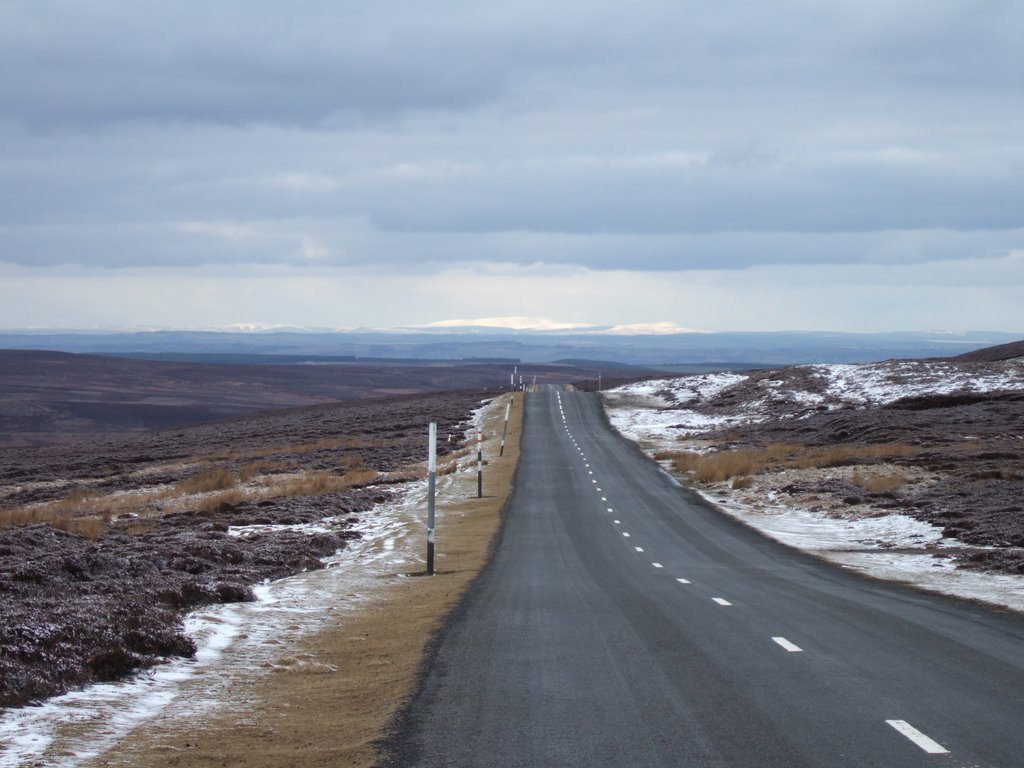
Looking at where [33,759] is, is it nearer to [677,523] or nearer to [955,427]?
[677,523]

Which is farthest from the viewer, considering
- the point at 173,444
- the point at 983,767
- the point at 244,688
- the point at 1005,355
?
the point at 1005,355

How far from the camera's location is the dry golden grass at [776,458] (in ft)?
142

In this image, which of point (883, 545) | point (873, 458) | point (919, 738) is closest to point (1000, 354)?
point (873, 458)

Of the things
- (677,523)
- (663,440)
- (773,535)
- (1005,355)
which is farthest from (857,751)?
(1005,355)

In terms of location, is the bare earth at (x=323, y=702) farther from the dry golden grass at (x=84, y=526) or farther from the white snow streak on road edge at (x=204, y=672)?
the dry golden grass at (x=84, y=526)

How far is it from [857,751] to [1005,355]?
3635 inches

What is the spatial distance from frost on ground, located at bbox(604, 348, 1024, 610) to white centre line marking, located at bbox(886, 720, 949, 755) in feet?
26.7

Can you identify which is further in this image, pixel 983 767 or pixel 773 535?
pixel 773 535

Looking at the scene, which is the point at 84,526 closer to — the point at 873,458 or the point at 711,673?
the point at 711,673

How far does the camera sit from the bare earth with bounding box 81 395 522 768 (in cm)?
757

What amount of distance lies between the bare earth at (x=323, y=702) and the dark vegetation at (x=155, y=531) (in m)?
1.39

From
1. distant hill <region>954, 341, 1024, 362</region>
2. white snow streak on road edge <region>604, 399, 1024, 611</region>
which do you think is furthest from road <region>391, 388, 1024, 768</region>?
distant hill <region>954, 341, 1024, 362</region>

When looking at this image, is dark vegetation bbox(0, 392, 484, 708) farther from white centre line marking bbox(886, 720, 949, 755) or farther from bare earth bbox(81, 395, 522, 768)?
white centre line marking bbox(886, 720, 949, 755)

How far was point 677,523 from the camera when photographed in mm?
30641
